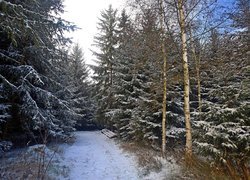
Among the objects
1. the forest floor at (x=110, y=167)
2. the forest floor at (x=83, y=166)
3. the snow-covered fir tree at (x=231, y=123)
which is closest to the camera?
the snow-covered fir tree at (x=231, y=123)

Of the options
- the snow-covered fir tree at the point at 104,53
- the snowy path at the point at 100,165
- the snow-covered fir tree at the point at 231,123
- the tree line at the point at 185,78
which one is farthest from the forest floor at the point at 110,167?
the snow-covered fir tree at the point at 104,53

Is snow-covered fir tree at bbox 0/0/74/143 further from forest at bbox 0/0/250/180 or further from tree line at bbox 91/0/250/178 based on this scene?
tree line at bbox 91/0/250/178

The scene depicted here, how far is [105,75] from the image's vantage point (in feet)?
82.4

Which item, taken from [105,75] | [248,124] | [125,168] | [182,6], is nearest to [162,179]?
[125,168]

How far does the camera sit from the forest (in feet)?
26.7

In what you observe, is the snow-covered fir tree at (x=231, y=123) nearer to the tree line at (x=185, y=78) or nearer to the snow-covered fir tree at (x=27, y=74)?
the tree line at (x=185, y=78)

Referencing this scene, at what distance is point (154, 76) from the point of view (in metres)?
15.4

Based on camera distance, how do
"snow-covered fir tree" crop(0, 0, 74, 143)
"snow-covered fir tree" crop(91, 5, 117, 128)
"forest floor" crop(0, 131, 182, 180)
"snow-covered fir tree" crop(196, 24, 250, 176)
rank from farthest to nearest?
"snow-covered fir tree" crop(91, 5, 117, 128) < "snow-covered fir tree" crop(0, 0, 74, 143) < "forest floor" crop(0, 131, 182, 180) < "snow-covered fir tree" crop(196, 24, 250, 176)

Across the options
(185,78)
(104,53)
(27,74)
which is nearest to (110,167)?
(185,78)

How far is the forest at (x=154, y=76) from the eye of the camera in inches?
320

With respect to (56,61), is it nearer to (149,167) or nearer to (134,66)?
(134,66)

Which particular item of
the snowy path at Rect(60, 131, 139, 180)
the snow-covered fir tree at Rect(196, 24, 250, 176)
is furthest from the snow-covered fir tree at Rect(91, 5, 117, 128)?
the snow-covered fir tree at Rect(196, 24, 250, 176)

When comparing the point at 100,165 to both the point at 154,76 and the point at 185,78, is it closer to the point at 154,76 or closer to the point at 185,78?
the point at 185,78

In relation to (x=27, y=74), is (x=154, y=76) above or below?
above
